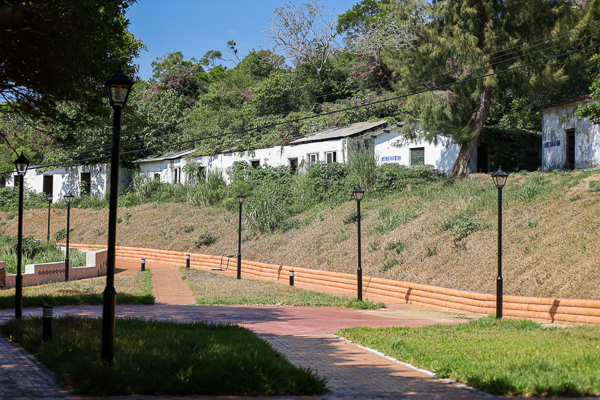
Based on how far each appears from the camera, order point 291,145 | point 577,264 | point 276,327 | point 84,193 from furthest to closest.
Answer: point 84,193 → point 291,145 → point 577,264 → point 276,327

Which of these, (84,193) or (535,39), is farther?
(84,193)

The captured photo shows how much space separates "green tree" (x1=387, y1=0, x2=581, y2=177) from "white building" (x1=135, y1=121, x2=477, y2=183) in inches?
103

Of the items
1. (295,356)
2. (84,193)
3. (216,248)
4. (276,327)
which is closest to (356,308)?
(276,327)

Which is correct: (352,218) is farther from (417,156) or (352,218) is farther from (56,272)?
(56,272)

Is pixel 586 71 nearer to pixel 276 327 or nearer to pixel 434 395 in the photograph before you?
pixel 276 327

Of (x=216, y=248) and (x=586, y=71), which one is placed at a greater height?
(x=586, y=71)

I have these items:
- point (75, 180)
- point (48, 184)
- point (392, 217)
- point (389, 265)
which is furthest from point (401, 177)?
point (48, 184)

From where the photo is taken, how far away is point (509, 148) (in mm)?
30719

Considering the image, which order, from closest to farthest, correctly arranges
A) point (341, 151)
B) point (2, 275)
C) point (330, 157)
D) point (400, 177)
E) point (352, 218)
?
point (2, 275) < point (352, 218) < point (400, 177) < point (341, 151) < point (330, 157)

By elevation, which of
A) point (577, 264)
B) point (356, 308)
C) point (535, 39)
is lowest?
point (356, 308)

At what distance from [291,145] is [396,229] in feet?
51.3

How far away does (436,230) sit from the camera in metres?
20.8

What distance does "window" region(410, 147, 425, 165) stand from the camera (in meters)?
30.4

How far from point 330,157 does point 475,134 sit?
10148 millimetres
